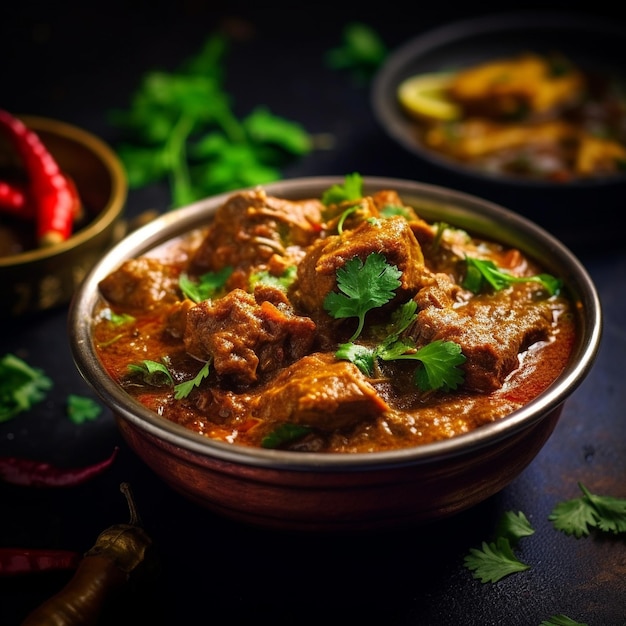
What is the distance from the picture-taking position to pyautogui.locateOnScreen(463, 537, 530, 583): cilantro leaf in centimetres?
364

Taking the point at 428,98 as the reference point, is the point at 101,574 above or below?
below

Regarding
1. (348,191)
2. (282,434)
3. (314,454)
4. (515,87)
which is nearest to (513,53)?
(515,87)

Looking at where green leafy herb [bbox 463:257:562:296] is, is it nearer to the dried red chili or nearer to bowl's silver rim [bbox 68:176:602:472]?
bowl's silver rim [bbox 68:176:602:472]

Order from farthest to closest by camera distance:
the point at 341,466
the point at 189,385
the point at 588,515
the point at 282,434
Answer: the point at 588,515 < the point at 189,385 < the point at 282,434 < the point at 341,466

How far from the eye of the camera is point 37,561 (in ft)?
12.0

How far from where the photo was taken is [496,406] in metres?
3.43

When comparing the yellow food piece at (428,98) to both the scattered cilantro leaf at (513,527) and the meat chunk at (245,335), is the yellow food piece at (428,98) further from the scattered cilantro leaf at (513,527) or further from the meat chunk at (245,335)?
the scattered cilantro leaf at (513,527)

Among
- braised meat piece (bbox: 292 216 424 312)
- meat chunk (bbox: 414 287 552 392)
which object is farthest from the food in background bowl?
braised meat piece (bbox: 292 216 424 312)

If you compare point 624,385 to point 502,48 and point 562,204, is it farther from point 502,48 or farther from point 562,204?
point 502,48

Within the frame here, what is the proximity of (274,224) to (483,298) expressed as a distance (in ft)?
3.41

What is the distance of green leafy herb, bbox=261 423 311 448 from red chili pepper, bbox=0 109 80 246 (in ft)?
8.46

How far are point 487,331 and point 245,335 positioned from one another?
0.99 meters

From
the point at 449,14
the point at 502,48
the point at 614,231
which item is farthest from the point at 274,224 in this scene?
the point at 449,14

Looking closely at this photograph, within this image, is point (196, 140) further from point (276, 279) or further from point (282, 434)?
point (282, 434)
